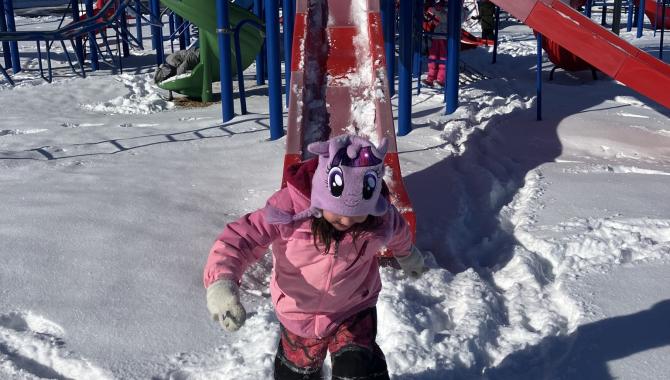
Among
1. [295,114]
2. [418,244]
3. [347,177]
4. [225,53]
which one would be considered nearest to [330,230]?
[347,177]

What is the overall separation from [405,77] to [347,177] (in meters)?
4.26

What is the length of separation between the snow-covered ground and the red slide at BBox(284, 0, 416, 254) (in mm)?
412

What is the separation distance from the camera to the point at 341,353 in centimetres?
212

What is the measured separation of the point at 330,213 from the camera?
1.94 m

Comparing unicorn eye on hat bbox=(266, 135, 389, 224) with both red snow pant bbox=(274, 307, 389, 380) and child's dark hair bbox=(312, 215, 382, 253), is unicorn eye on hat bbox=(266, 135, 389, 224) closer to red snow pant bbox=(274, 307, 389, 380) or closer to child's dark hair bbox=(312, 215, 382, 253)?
child's dark hair bbox=(312, 215, 382, 253)

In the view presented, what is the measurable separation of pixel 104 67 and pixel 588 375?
927 centimetres

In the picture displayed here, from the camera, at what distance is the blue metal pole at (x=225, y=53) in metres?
6.17

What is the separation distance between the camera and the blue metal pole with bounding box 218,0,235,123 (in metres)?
6.17

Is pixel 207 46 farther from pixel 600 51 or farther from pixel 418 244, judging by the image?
pixel 418 244

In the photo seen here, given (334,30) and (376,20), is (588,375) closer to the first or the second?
(376,20)

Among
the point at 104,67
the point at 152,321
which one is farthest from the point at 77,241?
the point at 104,67

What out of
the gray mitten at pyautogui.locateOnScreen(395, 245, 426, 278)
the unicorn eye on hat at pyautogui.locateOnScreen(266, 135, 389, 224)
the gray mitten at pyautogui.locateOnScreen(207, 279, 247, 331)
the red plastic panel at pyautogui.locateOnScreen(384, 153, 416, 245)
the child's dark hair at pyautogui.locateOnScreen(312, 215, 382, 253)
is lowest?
the red plastic panel at pyautogui.locateOnScreen(384, 153, 416, 245)

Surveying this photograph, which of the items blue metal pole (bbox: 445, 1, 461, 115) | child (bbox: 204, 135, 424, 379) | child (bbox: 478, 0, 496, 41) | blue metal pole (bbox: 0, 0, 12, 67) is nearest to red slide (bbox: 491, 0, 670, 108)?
blue metal pole (bbox: 445, 1, 461, 115)

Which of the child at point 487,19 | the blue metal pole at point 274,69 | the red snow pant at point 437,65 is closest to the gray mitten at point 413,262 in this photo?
the blue metal pole at point 274,69
